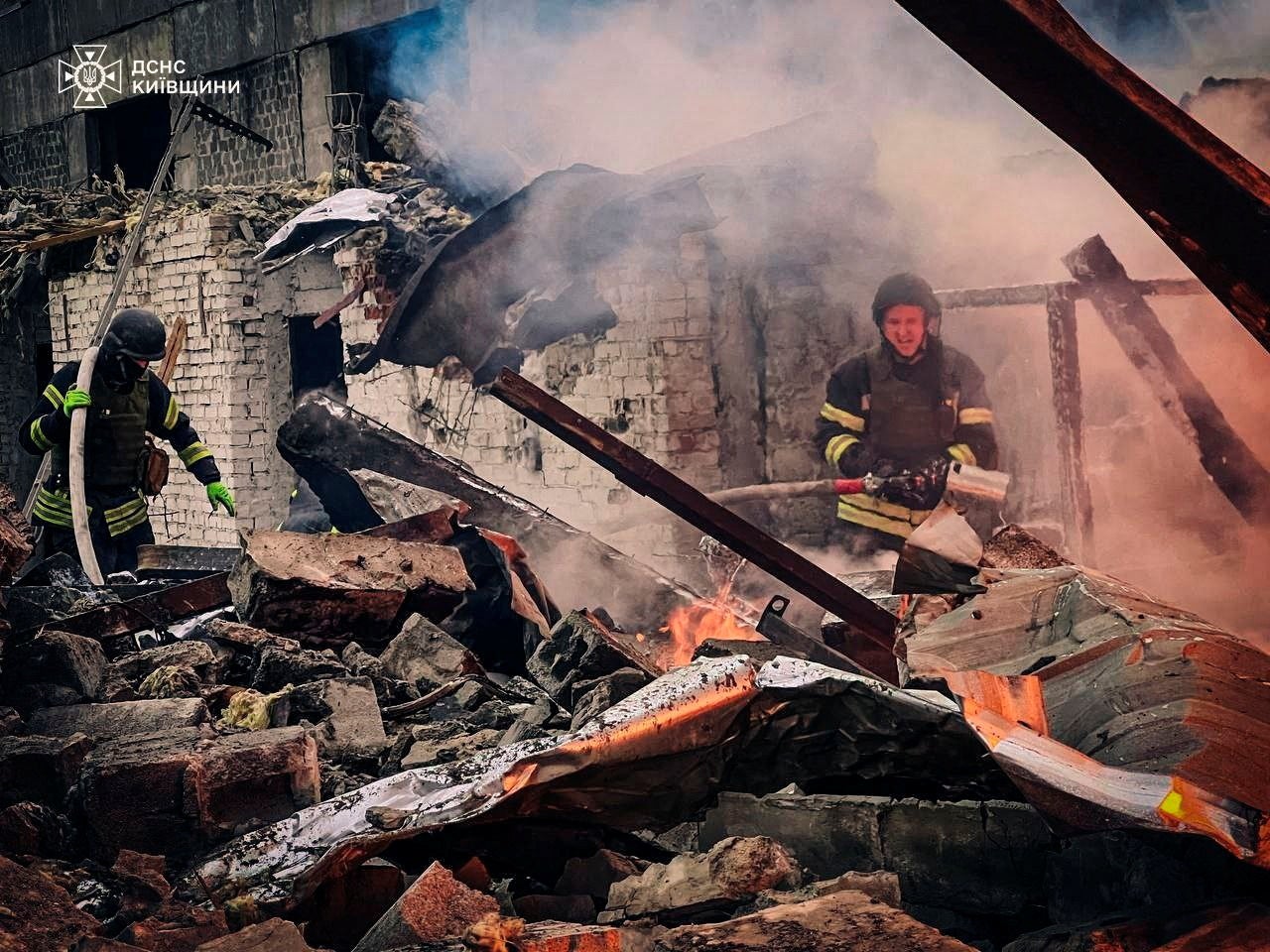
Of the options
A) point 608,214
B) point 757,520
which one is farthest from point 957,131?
point 757,520

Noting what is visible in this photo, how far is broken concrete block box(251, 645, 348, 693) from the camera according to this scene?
14.9 feet

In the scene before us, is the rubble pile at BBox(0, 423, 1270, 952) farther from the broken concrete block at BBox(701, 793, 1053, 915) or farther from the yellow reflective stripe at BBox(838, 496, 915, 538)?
the yellow reflective stripe at BBox(838, 496, 915, 538)

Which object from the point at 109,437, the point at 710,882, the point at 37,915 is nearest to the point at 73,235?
the point at 109,437

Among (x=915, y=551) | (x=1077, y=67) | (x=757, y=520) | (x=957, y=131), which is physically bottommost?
(x=757, y=520)

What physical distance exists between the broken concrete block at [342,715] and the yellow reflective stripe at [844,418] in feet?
13.4

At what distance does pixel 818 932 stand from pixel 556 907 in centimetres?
78

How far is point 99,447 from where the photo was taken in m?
7.39

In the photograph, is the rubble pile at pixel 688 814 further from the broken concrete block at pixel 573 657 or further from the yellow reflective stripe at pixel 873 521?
the yellow reflective stripe at pixel 873 521

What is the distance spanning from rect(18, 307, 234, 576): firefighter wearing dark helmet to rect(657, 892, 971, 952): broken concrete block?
5848 millimetres

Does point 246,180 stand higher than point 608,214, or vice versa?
point 246,180

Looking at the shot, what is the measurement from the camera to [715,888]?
278 centimetres

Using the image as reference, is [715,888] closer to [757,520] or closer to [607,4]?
[757,520]

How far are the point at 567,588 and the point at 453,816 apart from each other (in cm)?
359

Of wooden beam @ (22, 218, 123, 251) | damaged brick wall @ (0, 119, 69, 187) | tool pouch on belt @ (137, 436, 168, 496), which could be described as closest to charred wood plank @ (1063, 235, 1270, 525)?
tool pouch on belt @ (137, 436, 168, 496)
